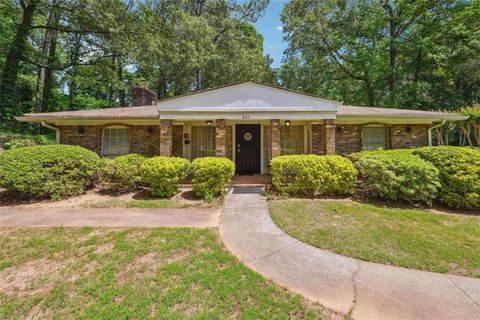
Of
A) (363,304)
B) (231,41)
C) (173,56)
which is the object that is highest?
(231,41)

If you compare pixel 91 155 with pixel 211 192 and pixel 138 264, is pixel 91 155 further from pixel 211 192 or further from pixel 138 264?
pixel 138 264

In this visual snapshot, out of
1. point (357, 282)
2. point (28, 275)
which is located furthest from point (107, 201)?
point (357, 282)

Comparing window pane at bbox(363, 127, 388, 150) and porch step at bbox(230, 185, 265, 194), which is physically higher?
window pane at bbox(363, 127, 388, 150)

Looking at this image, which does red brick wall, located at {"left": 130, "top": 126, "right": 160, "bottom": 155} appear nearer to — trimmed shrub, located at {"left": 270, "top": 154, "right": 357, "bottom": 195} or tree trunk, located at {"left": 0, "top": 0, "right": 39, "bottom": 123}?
trimmed shrub, located at {"left": 270, "top": 154, "right": 357, "bottom": 195}

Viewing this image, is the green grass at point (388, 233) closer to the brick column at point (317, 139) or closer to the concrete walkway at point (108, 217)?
the concrete walkway at point (108, 217)

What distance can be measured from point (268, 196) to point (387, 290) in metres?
4.15

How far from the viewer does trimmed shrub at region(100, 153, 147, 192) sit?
7.30 m

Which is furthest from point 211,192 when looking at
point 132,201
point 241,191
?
point 132,201

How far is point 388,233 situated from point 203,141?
817 cm

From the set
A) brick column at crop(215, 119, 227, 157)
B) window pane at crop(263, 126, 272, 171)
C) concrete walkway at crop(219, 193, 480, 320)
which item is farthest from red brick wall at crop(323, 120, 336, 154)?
concrete walkway at crop(219, 193, 480, 320)

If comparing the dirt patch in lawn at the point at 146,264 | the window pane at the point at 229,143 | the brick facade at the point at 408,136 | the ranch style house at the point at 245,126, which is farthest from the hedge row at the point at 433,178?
the window pane at the point at 229,143

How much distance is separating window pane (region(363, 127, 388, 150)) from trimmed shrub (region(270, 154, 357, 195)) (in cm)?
391

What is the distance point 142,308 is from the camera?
245 cm

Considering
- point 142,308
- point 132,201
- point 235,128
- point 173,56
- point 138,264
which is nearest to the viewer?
point 142,308
